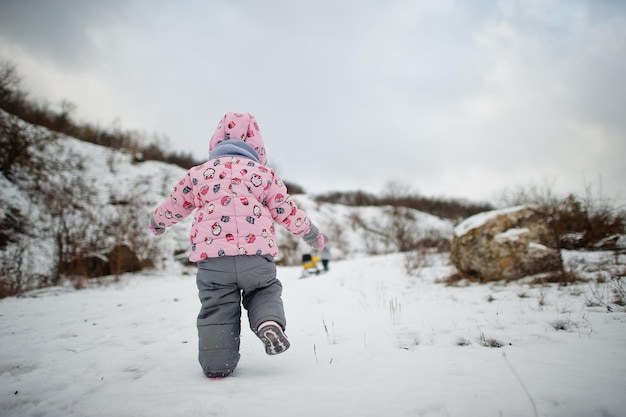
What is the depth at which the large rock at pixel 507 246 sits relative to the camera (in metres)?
4.45

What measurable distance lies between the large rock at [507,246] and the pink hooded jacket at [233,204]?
4341 millimetres

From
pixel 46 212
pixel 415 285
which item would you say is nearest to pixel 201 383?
pixel 415 285

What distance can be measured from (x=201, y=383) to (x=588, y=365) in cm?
Result: 206

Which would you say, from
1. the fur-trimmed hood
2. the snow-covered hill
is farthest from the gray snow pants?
the snow-covered hill

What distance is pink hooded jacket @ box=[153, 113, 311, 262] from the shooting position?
1590 mm

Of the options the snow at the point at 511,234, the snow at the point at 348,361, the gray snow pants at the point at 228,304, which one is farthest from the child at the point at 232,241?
the snow at the point at 511,234

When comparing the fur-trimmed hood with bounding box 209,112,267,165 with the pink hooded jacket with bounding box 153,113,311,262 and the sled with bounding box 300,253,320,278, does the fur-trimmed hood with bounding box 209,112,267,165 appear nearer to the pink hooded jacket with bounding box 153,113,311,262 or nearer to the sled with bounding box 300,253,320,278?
the pink hooded jacket with bounding box 153,113,311,262

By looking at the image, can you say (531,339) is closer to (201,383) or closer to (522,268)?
(201,383)

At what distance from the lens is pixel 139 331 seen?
8.60ft

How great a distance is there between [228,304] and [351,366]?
84 centimetres

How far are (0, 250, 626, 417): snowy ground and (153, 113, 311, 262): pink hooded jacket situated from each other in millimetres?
743

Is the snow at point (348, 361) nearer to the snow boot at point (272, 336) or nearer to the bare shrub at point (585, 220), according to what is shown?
the snow boot at point (272, 336)

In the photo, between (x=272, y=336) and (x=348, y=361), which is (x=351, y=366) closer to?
(x=348, y=361)

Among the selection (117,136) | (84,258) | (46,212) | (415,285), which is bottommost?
(415,285)
